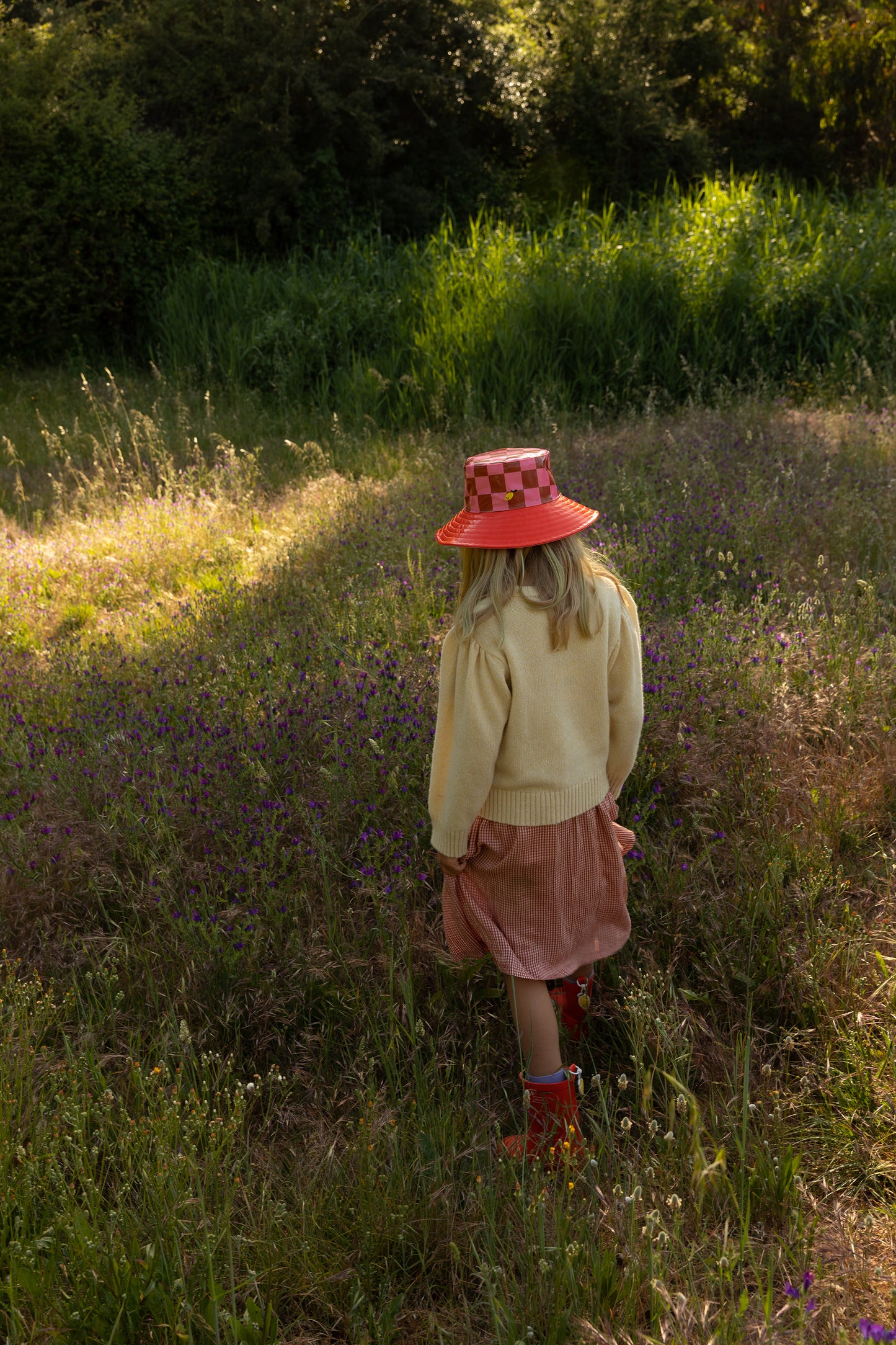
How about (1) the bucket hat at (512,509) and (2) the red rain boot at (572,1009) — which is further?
(2) the red rain boot at (572,1009)

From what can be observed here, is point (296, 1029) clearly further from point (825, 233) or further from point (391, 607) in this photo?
point (825, 233)

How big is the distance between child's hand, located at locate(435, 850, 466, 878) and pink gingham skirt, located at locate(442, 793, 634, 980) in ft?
0.05

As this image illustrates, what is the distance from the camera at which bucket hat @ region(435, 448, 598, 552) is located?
7.07ft

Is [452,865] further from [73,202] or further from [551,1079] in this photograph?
[73,202]

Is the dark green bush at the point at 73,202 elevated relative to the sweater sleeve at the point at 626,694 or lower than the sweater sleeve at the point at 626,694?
elevated

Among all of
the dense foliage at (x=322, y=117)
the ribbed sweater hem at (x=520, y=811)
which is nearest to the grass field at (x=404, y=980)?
the ribbed sweater hem at (x=520, y=811)

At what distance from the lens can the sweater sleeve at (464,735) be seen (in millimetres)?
2146

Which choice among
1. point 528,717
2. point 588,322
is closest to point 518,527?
point 528,717

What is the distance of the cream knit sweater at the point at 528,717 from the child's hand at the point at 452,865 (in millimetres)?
23

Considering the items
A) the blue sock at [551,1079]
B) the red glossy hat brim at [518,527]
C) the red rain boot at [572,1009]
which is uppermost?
the red glossy hat brim at [518,527]

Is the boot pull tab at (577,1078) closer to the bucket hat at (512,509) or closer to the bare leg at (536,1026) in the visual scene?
the bare leg at (536,1026)

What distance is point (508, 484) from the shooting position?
7.16 feet

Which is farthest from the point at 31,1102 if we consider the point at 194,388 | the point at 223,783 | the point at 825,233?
the point at 825,233

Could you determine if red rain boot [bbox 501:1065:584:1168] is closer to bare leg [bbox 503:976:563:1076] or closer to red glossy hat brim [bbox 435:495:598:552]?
bare leg [bbox 503:976:563:1076]
